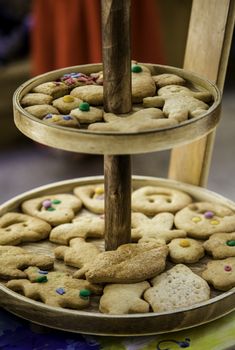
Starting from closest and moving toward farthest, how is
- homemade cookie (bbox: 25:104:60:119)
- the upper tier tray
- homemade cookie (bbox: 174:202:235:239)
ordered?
the upper tier tray, homemade cookie (bbox: 25:104:60:119), homemade cookie (bbox: 174:202:235:239)

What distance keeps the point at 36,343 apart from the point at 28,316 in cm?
4

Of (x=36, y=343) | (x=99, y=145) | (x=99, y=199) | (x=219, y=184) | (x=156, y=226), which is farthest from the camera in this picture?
(x=219, y=184)

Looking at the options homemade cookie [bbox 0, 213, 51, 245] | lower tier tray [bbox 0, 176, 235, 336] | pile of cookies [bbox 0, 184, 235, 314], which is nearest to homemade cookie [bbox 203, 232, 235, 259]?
pile of cookies [bbox 0, 184, 235, 314]

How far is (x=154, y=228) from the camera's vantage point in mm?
1232

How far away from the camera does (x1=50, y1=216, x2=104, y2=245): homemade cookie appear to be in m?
1.21

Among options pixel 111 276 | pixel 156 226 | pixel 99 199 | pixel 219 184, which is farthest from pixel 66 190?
pixel 219 184

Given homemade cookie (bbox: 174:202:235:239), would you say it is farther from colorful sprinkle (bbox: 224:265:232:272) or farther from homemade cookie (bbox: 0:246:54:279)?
homemade cookie (bbox: 0:246:54:279)

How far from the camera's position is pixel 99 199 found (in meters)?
1.35

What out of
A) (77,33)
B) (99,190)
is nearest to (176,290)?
(99,190)

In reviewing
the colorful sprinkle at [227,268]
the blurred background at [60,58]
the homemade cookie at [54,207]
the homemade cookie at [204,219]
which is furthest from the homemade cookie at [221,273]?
the blurred background at [60,58]

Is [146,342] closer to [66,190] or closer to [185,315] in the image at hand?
[185,315]

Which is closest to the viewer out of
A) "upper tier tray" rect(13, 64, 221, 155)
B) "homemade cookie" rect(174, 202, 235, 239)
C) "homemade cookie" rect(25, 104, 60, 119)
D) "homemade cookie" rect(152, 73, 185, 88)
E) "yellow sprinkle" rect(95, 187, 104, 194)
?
"upper tier tray" rect(13, 64, 221, 155)

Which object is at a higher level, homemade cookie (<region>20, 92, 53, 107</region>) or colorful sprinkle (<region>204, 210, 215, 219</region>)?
homemade cookie (<region>20, 92, 53, 107</region>)

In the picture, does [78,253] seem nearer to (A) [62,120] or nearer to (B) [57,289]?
(B) [57,289]
